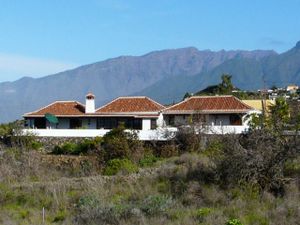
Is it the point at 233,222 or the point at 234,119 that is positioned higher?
the point at 234,119

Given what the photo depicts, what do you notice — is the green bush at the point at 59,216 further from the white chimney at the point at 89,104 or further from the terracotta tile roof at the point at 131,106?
the white chimney at the point at 89,104

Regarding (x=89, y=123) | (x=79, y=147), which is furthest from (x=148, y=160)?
(x=89, y=123)

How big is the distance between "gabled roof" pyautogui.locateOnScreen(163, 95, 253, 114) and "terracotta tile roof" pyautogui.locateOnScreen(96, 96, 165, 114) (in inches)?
65.1

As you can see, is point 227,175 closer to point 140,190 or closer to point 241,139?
point 241,139

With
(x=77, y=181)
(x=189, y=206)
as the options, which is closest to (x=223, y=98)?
(x=77, y=181)

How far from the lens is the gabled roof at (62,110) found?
50.2 m

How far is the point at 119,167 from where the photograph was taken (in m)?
28.3

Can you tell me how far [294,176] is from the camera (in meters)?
21.6

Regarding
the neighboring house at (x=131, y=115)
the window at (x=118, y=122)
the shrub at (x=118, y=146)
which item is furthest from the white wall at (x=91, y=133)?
the window at (x=118, y=122)

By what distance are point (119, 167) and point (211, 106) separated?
62.2 ft

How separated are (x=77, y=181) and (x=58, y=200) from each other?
8.34 ft

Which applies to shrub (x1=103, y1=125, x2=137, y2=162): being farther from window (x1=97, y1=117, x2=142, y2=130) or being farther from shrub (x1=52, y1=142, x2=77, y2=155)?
window (x1=97, y1=117, x2=142, y2=130)

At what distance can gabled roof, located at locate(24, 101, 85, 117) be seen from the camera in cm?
5025

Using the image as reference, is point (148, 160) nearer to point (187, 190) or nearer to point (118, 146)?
A: point (118, 146)
